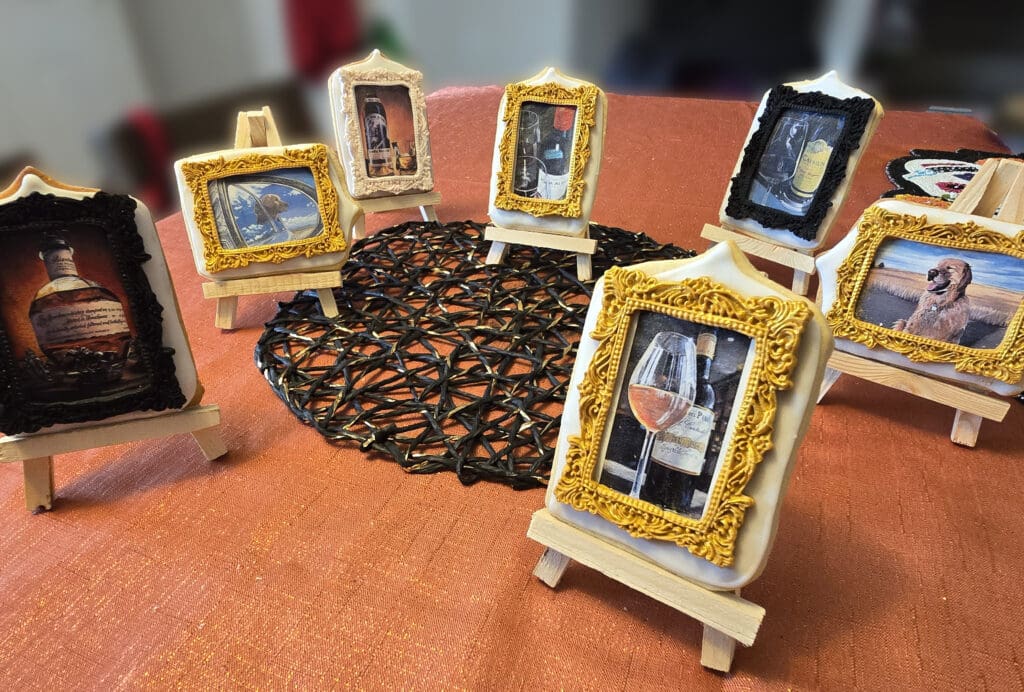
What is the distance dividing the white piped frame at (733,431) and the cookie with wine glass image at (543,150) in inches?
34.1

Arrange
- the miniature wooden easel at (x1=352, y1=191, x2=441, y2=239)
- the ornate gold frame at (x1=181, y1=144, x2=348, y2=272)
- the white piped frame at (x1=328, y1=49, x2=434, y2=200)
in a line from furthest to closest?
the miniature wooden easel at (x1=352, y1=191, x2=441, y2=239) → the white piped frame at (x1=328, y1=49, x2=434, y2=200) → the ornate gold frame at (x1=181, y1=144, x2=348, y2=272)

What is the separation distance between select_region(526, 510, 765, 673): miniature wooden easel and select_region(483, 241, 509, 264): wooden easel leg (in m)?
0.91

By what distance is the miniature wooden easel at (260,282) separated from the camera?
136 centimetres

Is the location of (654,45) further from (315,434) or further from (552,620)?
(552,620)


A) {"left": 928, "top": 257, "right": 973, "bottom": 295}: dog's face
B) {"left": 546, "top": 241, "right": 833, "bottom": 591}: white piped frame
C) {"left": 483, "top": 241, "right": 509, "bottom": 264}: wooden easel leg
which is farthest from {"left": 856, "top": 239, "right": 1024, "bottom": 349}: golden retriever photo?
{"left": 483, "top": 241, "right": 509, "bottom": 264}: wooden easel leg

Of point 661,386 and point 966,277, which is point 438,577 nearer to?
point 661,386

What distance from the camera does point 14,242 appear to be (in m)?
0.87

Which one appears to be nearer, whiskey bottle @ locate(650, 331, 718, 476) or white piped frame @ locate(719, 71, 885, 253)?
whiskey bottle @ locate(650, 331, 718, 476)

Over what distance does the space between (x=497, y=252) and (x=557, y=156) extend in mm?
277

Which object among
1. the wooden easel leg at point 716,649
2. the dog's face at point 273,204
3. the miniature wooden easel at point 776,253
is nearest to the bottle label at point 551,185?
the miniature wooden easel at point 776,253

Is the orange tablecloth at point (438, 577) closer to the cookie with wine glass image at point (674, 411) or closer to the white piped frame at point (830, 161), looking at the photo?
the cookie with wine glass image at point (674, 411)

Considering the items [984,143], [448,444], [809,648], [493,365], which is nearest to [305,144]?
[493,365]

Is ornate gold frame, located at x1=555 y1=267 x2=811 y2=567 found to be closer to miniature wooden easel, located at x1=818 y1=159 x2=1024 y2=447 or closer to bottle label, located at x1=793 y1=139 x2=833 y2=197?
miniature wooden easel, located at x1=818 y1=159 x2=1024 y2=447

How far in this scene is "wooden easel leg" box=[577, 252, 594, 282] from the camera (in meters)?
1.56
